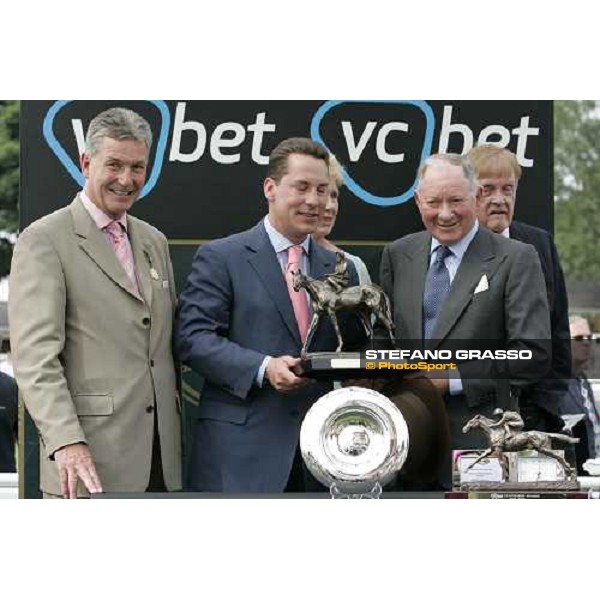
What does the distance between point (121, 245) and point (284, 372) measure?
2.41ft

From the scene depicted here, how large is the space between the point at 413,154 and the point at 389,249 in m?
0.34

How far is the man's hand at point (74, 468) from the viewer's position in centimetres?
549

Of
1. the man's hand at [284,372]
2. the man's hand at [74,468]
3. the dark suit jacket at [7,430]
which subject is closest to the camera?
the man's hand at [74,468]

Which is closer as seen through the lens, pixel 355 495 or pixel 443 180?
pixel 355 495

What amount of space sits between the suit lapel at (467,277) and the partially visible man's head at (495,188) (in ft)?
0.18

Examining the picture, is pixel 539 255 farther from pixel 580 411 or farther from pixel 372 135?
pixel 372 135

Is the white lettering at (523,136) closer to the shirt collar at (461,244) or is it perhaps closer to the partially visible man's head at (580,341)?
the shirt collar at (461,244)

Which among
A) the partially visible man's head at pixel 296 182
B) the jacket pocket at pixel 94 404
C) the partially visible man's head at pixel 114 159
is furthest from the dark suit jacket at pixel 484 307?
the jacket pocket at pixel 94 404

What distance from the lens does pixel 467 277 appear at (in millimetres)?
5652

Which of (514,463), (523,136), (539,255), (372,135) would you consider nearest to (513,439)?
(514,463)

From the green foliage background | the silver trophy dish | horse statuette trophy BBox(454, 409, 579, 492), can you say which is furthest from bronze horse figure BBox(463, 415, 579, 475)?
the green foliage background

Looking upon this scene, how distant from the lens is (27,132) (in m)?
5.68
